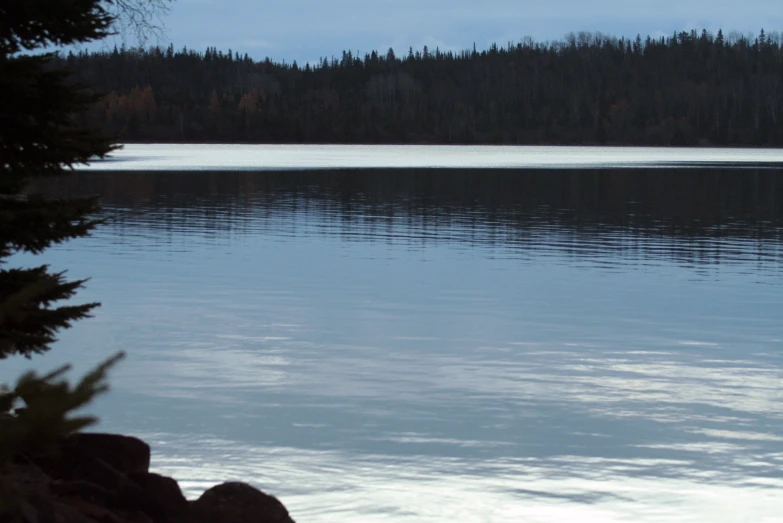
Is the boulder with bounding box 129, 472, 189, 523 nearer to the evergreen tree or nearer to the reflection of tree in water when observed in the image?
the evergreen tree

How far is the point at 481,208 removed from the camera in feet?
147

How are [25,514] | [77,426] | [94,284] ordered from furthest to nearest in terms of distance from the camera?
[94,284], [25,514], [77,426]

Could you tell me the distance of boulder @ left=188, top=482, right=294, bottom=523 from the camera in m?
6.56

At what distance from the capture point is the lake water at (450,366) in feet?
30.1

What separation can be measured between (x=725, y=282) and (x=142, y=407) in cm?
1477

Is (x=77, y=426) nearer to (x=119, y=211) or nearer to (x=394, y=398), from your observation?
(x=394, y=398)

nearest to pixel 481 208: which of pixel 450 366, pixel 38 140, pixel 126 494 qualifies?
pixel 450 366

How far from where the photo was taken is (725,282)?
23.5 meters

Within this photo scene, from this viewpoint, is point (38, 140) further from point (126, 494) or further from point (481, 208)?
point (481, 208)

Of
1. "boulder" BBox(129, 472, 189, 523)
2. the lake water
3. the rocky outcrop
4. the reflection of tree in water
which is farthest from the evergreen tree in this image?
the reflection of tree in water

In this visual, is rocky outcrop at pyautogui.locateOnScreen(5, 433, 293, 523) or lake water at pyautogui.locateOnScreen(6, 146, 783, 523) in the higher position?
rocky outcrop at pyautogui.locateOnScreen(5, 433, 293, 523)

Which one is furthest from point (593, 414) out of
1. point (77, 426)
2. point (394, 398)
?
point (77, 426)

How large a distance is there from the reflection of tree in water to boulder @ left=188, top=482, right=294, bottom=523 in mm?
22345

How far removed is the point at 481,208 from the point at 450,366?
3089 cm
